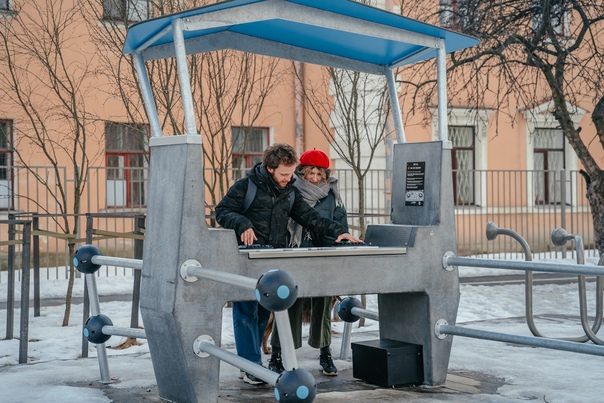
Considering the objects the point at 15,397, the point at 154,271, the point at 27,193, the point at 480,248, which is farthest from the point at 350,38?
the point at 480,248

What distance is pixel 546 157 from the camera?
70.5ft

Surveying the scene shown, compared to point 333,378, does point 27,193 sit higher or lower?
higher

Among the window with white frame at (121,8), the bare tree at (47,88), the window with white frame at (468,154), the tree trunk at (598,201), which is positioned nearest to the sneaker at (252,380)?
the window with white frame at (121,8)

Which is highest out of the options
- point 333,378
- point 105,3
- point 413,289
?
point 105,3

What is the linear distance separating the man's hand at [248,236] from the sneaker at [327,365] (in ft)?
4.06

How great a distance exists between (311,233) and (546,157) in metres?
15.8

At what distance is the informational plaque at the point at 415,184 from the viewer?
6.30m

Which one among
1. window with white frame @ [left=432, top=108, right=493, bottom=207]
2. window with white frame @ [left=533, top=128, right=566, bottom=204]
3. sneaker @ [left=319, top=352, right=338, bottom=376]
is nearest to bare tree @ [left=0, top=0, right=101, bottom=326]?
window with white frame @ [left=432, top=108, right=493, bottom=207]

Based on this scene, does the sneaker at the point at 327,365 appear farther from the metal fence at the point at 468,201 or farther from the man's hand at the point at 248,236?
the metal fence at the point at 468,201

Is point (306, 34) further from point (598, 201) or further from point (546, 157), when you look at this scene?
point (546, 157)

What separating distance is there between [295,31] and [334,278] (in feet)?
5.13

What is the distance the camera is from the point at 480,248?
19.0 m

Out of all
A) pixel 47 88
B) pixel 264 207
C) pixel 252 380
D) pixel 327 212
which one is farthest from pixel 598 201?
pixel 47 88

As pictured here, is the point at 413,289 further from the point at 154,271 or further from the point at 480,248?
the point at 480,248
